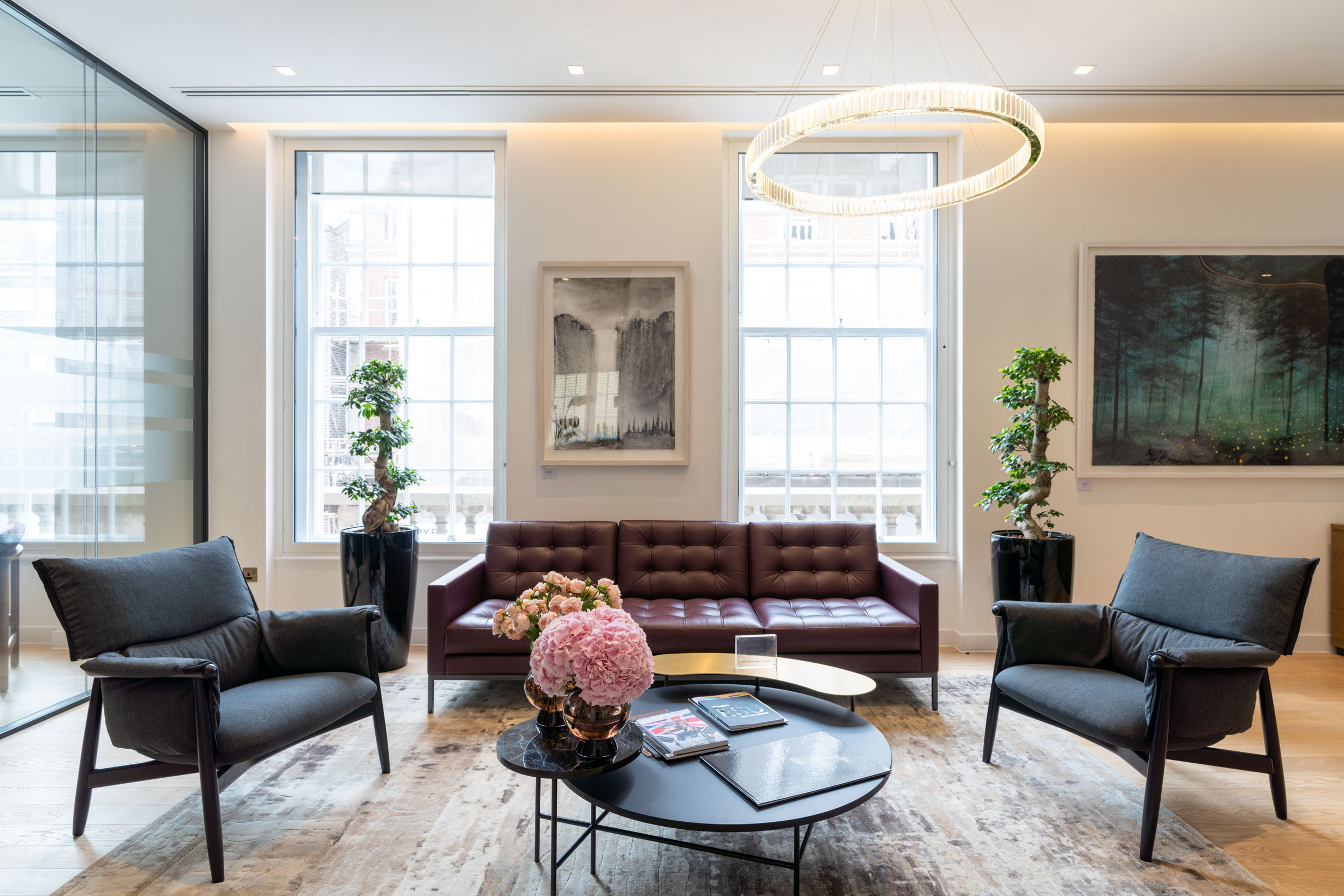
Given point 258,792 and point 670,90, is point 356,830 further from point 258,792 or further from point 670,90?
point 670,90

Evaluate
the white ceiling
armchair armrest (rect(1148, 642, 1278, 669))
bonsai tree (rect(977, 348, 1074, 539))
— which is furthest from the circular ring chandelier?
armchair armrest (rect(1148, 642, 1278, 669))

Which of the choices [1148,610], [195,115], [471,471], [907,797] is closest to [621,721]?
[907,797]

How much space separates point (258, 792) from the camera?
2.54 m

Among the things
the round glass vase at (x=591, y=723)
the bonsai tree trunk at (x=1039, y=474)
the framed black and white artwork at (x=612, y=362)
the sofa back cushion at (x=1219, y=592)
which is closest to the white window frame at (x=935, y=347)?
the framed black and white artwork at (x=612, y=362)

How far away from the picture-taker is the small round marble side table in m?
1.83

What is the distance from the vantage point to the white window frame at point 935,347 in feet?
14.6

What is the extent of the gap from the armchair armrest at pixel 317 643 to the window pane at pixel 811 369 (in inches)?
115

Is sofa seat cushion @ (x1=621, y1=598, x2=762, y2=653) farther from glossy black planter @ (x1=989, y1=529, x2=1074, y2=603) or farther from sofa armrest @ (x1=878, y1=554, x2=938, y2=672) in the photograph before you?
glossy black planter @ (x1=989, y1=529, x2=1074, y2=603)

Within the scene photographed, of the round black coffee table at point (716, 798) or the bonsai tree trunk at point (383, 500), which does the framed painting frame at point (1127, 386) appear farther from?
the bonsai tree trunk at point (383, 500)

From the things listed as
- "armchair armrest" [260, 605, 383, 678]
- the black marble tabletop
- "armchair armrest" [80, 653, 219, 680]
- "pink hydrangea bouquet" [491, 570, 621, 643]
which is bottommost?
the black marble tabletop

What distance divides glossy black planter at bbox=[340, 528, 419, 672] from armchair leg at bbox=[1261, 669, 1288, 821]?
12.7 feet

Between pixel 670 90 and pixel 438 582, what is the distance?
9.45ft

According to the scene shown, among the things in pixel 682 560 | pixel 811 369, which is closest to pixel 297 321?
pixel 682 560

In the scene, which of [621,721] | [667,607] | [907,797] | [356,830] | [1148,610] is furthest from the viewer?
Answer: [667,607]
